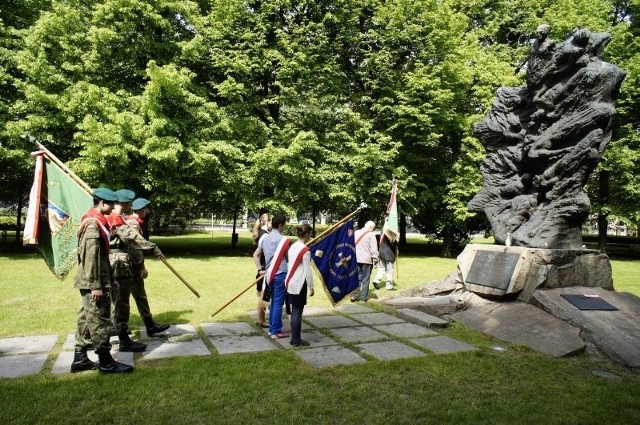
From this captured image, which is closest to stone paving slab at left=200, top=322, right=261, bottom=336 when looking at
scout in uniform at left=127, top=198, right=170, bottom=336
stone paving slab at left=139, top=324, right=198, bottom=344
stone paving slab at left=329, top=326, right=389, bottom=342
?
stone paving slab at left=139, top=324, right=198, bottom=344

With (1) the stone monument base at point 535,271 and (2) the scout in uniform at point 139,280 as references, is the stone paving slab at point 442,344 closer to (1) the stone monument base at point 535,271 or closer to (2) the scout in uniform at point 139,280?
(1) the stone monument base at point 535,271

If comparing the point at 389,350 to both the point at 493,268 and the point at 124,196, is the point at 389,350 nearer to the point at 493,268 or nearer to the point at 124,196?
the point at 493,268

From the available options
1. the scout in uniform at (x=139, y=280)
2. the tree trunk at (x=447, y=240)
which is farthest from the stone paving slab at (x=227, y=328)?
the tree trunk at (x=447, y=240)

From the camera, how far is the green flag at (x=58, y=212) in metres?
6.74

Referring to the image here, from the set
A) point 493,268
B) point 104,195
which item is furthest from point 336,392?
point 493,268

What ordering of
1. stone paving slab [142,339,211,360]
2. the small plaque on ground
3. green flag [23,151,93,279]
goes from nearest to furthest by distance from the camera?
stone paving slab [142,339,211,360], green flag [23,151,93,279], the small plaque on ground

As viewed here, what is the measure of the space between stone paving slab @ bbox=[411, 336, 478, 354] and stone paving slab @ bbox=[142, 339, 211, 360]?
11.3 feet

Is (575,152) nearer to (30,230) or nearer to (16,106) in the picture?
(30,230)

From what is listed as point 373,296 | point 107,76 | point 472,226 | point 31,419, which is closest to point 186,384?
point 31,419

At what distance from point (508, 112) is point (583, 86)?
1967mm

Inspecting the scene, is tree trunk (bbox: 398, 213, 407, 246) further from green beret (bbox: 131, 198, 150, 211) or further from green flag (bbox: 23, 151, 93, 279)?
green flag (bbox: 23, 151, 93, 279)

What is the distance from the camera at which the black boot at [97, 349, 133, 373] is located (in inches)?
216

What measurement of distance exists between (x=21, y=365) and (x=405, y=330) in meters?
5.94

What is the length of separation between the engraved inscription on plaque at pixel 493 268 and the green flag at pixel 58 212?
7.58 m
